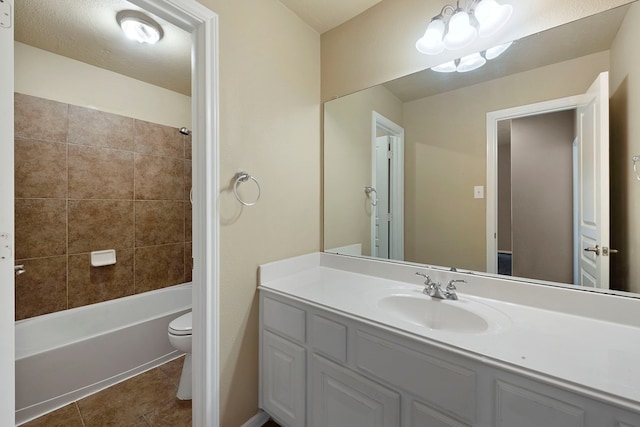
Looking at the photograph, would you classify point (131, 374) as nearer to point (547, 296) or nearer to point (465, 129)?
point (547, 296)

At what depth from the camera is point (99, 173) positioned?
7.11 ft

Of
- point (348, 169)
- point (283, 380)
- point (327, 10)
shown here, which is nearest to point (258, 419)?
point (283, 380)

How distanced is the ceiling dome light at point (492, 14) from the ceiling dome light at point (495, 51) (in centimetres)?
7

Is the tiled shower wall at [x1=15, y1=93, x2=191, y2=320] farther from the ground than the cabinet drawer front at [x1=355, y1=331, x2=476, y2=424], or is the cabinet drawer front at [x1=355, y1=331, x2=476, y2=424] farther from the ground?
the tiled shower wall at [x1=15, y1=93, x2=191, y2=320]

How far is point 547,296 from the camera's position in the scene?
1.06 m

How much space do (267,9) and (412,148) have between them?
43.9 inches

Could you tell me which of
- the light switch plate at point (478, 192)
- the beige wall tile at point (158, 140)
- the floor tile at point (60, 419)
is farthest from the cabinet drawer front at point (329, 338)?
the beige wall tile at point (158, 140)

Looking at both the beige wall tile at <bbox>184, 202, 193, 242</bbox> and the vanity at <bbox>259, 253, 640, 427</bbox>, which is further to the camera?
the beige wall tile at <bbox>184, 202, 193, 242</bbox>

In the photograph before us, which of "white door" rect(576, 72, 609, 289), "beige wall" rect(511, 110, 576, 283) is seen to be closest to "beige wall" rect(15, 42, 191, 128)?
"beige wall" rect(511, 110, 576, 283)

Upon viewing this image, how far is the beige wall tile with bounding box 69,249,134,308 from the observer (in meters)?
2.03

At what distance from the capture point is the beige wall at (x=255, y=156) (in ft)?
4.23

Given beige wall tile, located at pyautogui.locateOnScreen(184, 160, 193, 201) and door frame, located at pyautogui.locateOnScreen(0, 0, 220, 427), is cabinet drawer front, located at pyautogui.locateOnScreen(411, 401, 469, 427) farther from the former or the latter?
→ beige wall tile, located at pyautogui.locateOnScreen(184, 160, 193, 201)

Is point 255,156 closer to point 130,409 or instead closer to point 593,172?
point 593,172

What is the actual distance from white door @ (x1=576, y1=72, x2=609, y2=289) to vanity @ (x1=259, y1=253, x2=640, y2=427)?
0.12 metres
